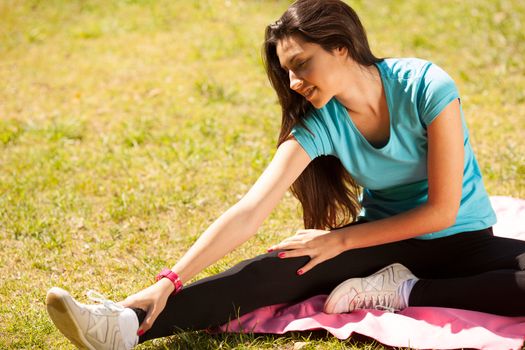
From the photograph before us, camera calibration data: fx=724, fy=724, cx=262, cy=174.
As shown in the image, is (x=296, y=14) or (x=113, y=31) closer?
(x=296, y=14)

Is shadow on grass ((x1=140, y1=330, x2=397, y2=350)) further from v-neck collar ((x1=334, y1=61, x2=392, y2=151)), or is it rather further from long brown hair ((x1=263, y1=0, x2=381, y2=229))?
v-neck collar ((x1=334, y1=61, x2=392, y2=151))

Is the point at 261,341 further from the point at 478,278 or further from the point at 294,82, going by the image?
the point at 294,82

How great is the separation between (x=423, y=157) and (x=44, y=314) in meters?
1.92

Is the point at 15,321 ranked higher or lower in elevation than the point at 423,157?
lower

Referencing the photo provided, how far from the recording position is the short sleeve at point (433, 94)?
3021 mm

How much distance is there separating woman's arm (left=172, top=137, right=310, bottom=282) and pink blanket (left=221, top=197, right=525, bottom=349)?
341mm

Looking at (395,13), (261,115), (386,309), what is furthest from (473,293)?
(395,13)

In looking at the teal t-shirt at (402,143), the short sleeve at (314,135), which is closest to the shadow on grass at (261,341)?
the teal t-shirt at (402,143)

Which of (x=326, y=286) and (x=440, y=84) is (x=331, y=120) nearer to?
(x=440, y=84)

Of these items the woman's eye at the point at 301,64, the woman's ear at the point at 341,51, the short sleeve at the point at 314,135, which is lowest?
the short sleeve at the point at 314,135

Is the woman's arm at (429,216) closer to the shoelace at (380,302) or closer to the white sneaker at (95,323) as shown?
the shoelace at (380,302)

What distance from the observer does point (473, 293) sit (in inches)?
120

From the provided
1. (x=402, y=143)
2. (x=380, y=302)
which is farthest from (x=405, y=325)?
(x=402, y=143)

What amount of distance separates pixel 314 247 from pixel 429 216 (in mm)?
514
